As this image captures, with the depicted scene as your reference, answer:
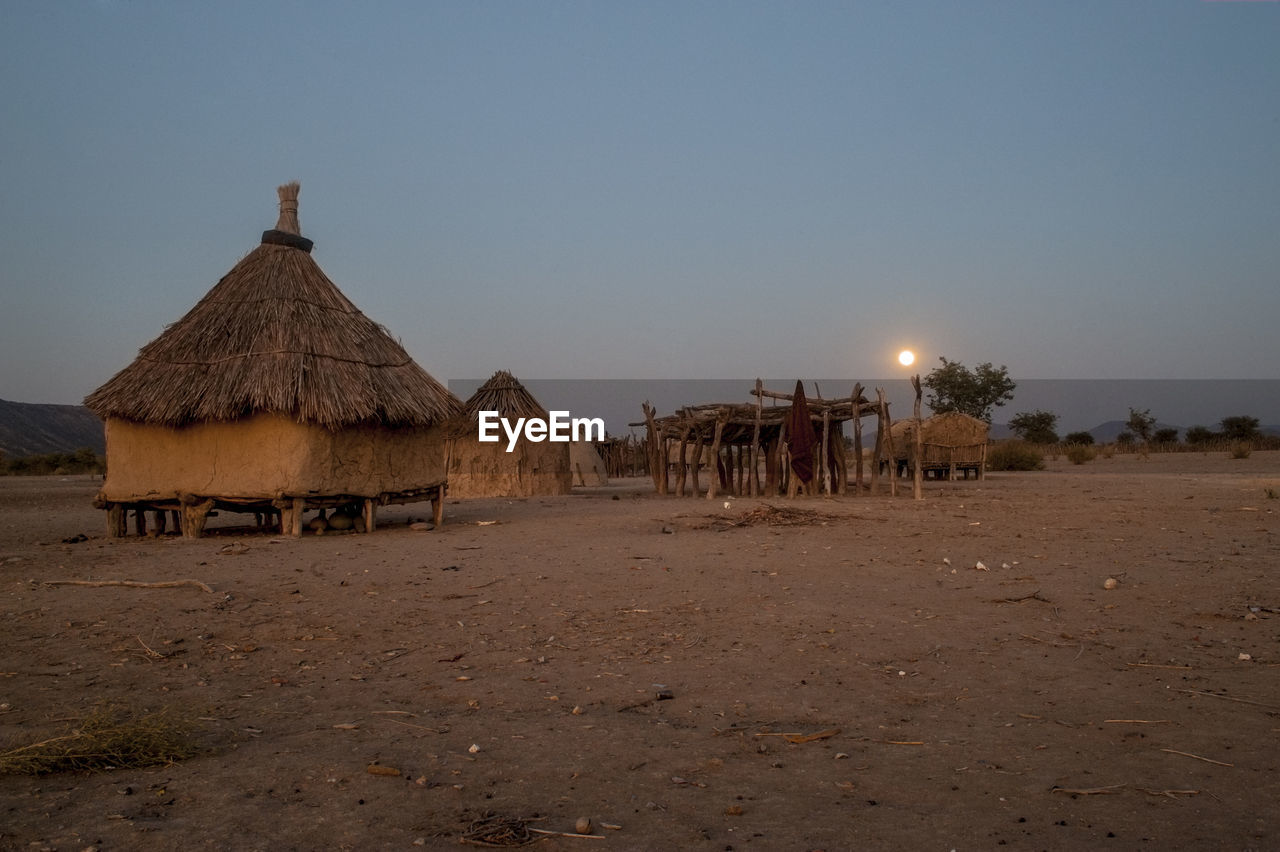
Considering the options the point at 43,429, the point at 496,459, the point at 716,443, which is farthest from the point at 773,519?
the point at 43,429

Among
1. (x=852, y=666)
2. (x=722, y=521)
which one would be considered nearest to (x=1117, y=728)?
(x=852, y=666)

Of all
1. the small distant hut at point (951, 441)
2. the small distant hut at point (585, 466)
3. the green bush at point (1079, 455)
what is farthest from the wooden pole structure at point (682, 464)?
the green bush at point (1079, 455)

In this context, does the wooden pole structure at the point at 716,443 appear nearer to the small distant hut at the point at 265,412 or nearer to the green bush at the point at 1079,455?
the small distant hut at the point at 265,412

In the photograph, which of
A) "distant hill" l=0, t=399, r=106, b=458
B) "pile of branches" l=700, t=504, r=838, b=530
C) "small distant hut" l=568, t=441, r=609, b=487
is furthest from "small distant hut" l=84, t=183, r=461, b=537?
"distant hill" l=0, t=399, r=106, b=458

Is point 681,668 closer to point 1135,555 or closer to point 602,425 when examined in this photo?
point 1135,555

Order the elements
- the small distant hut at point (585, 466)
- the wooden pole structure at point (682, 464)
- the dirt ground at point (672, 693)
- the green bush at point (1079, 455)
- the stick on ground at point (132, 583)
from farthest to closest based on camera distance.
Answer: the green bush at point (1079, 455), the small distant hut at point (585, 466), the wooden pole structure at point (682, 464), the stick on ground at point (132, 583), the dirt ground at point (672, 693)

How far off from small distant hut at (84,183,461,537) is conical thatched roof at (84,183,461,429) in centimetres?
2

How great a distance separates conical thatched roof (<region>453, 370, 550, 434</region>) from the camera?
21.0m

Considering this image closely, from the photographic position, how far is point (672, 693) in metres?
4.56

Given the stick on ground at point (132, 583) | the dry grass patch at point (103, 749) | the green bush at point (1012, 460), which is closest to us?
the dry grass patch at point (103, 749)

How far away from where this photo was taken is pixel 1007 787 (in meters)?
3.26

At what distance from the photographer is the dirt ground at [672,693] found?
118 inches

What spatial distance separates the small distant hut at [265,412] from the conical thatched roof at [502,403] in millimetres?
8439

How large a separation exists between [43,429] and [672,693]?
7648 cm
